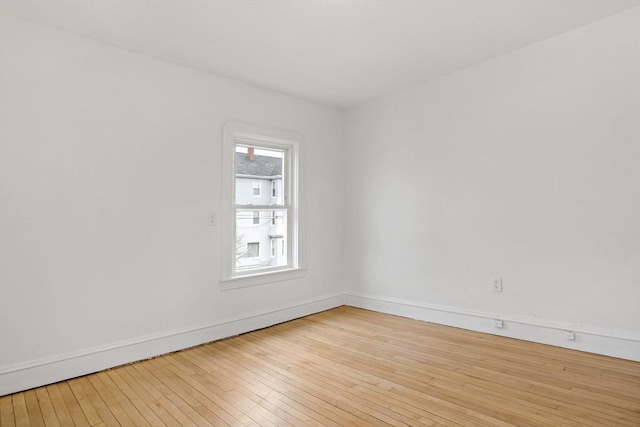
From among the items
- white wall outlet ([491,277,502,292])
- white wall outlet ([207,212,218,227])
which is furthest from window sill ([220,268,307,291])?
white wall outlet ([491,277,502,292])

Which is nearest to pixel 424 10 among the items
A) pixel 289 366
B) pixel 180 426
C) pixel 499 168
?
pixel 499 168

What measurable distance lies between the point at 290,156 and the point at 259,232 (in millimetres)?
1001

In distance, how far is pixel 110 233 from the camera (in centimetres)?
283

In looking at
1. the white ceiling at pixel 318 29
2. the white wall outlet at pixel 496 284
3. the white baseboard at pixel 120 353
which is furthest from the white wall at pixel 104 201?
the white wall outlet at pixel 496 284

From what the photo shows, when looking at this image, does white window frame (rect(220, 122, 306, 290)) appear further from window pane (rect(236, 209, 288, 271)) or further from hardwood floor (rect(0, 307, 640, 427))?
hardwood floor (rect(0, 307, 640, 427))

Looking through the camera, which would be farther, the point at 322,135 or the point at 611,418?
the point at 322,135

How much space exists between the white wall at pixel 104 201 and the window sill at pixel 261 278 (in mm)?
67

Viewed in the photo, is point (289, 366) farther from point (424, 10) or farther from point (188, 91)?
point (424, 10)

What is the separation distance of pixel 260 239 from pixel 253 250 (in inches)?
6.3

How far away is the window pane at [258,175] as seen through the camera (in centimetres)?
381

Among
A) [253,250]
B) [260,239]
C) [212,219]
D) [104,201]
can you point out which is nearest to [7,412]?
[104,201]

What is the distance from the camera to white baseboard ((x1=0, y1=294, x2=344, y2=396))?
2.41 metres

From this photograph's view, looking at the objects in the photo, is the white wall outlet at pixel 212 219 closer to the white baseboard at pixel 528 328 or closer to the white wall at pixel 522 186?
the white wall at pixel 522 186

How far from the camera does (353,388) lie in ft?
7.75
